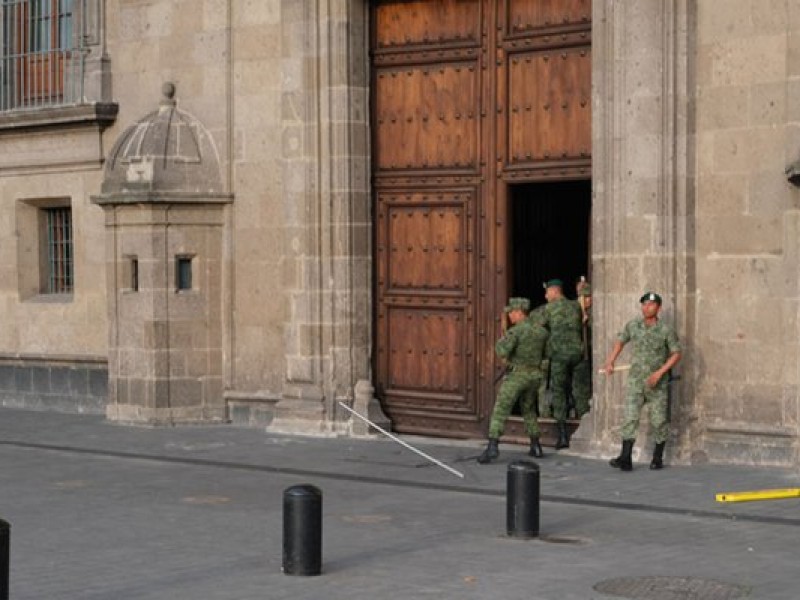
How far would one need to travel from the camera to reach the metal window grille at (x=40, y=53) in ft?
77.4

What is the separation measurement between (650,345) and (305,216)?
5213mm

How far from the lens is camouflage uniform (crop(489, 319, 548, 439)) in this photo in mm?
17328

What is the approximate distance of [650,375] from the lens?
1669 cm

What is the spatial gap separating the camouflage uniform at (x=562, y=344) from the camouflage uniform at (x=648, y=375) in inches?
71.2

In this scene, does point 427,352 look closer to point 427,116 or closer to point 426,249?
point 426,249

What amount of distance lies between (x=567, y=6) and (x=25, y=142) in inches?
344

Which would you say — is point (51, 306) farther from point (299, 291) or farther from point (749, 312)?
point (749, 312)

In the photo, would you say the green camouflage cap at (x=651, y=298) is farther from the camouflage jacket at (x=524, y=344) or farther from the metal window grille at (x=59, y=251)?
the metal window grille at (x=59, y=251)

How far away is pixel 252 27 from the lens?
A: 70.1ft

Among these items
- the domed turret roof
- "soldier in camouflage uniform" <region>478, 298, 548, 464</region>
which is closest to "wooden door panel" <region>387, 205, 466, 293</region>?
"soldier in camouflage uniform" <region>478, 298, 548, 464</region>

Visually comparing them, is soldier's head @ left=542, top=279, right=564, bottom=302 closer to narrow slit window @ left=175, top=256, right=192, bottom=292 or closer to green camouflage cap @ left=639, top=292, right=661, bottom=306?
green camouflage cap @ left=639, top=292, right=661, bottom=306

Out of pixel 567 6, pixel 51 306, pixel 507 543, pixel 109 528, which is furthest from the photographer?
pixel 51 306

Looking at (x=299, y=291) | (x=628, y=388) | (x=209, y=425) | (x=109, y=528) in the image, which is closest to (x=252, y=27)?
(x=299, y=291)

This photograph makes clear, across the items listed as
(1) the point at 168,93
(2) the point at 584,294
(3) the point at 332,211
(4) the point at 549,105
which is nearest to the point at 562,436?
(2) the point at 584,294
